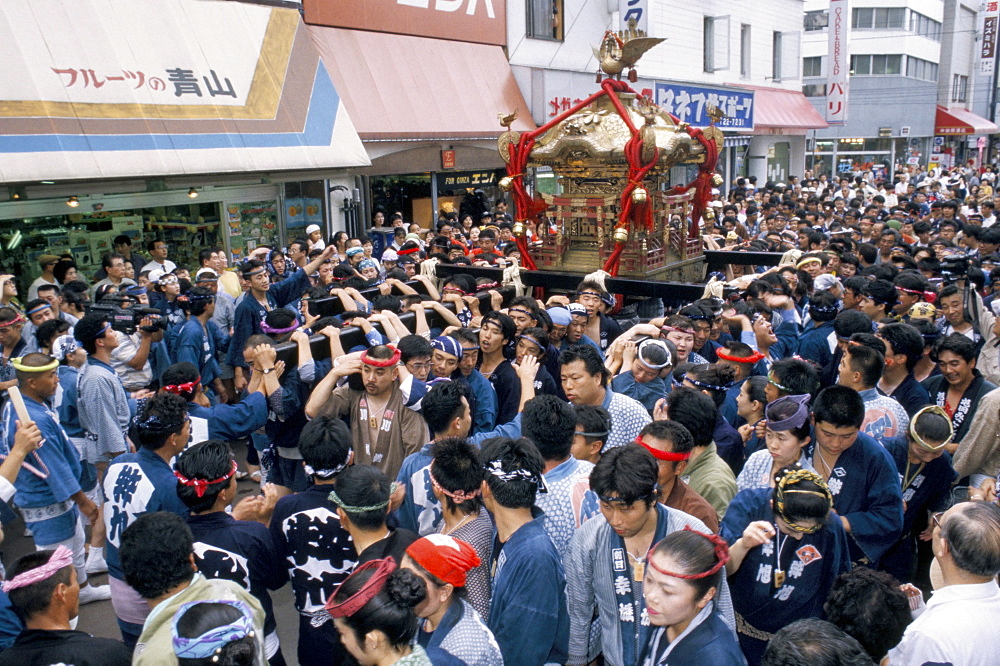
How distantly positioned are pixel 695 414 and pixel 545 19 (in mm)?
15274

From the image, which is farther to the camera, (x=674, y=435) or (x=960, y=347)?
(x=960, y=347)

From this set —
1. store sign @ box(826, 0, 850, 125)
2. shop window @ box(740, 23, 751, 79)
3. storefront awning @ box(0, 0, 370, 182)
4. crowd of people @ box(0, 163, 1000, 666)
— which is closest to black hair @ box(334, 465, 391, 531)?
crowd of people @ box(0, 163, 1000, 666)

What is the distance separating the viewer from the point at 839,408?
349 centimetres

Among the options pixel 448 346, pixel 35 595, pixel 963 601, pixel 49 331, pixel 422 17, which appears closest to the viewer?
pixel 963 601

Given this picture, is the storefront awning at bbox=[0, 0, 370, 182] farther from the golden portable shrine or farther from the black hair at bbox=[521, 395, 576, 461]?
the black hair at bbox=[521, 395, 576, 461]

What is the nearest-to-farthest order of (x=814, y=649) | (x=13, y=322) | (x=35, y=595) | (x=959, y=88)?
(x=814, y=649)
(x=35, y=595)
(x=13, y=322)
(x=959, y=88)

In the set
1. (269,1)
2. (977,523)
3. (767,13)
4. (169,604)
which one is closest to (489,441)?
(169,604)

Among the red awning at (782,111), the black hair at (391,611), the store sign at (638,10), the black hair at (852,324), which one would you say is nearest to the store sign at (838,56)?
the red awning at (782,111)

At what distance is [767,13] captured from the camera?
24438 mm

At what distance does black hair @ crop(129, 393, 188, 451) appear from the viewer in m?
3.72

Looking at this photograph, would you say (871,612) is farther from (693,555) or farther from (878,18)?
(878,18)

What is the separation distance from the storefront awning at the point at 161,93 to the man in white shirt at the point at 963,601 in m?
9.15

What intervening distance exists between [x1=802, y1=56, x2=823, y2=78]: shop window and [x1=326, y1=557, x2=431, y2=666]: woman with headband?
38.4 m

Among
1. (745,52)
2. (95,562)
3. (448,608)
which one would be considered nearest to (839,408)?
(448,608)
